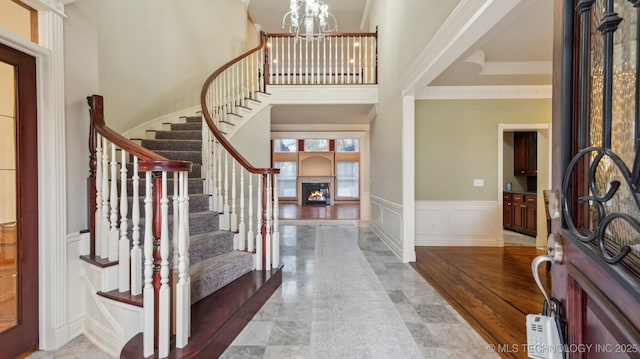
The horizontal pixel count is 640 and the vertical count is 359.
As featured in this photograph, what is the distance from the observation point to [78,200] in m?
2.04

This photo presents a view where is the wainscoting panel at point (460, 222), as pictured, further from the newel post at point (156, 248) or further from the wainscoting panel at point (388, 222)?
the newel post at point (156, 248)

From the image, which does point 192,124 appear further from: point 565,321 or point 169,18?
point 565,321

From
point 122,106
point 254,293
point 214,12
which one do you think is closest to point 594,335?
point 254,293

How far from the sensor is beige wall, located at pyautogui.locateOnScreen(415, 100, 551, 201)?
14.4 ft

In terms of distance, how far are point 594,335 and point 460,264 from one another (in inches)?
124

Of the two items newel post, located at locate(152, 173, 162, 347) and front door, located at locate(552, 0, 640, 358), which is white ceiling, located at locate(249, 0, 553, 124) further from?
newel post, located at locate(152, 173, 162, 347)

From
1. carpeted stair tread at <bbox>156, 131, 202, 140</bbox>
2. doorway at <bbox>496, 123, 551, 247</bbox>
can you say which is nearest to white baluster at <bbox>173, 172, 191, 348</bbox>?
carpeted stair tread at <bbox>156, 131, 202, 140</bbox>

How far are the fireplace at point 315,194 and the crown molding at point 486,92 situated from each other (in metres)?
7.65

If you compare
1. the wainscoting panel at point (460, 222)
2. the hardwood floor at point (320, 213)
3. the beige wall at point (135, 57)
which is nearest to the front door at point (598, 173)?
the beige wall at point (135, 57)

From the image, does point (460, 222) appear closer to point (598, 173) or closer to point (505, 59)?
point (505, 59)

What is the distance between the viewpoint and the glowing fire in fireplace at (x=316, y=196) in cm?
1155

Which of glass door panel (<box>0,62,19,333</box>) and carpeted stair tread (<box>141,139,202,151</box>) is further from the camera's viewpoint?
carpeted stair tread (<box>141,139,202,151</box>)

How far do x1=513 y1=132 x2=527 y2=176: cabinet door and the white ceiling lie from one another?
1.83 meters

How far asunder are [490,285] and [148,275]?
10.2 feet
